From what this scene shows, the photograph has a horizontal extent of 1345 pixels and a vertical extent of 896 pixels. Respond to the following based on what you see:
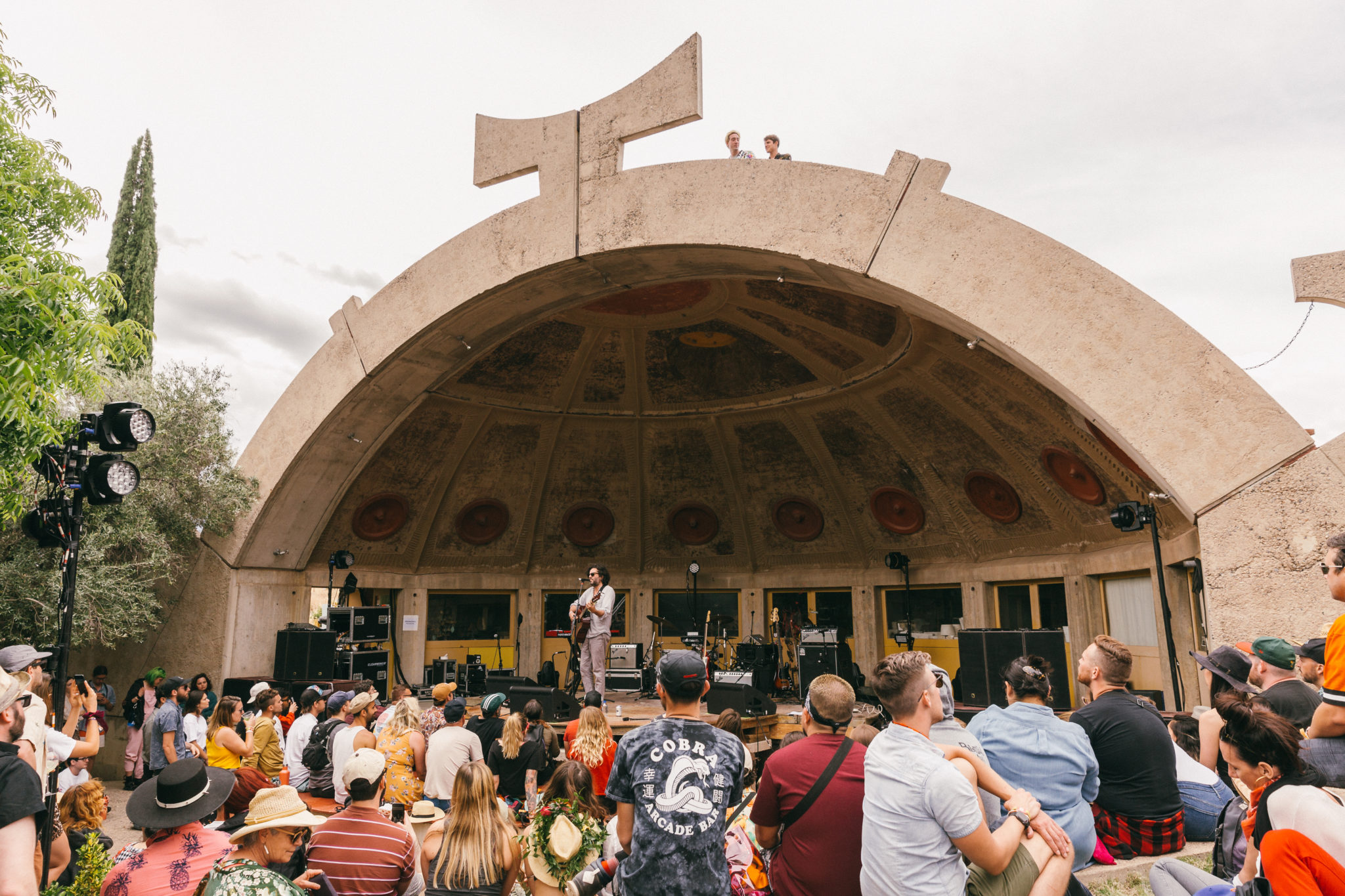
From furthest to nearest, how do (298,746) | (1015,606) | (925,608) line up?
(925,608)
(1015,606)
(298,746)

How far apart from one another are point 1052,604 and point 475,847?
14501mm

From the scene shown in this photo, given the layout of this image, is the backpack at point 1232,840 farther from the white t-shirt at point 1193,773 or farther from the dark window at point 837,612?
the dark window at point 837,612

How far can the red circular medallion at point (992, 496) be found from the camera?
618 inches

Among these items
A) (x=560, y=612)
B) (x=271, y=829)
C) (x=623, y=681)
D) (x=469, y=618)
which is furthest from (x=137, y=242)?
(x=271, y=829)

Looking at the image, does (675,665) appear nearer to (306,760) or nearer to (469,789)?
(469,789)

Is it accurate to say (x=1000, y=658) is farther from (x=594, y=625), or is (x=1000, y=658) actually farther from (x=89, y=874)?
(x=89, y=874)

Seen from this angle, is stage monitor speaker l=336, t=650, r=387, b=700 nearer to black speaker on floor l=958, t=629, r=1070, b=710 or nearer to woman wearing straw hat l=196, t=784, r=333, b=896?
black speaker on floor l=958, t=629, r=1070, b=710

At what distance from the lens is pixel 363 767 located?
3.97 meters

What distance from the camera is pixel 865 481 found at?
59.0 ft

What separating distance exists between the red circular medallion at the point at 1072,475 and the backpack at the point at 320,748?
12.1 metres

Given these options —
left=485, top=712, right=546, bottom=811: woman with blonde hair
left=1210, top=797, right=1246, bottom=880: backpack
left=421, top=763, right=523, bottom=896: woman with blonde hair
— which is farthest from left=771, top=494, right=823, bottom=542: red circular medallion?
left=421, top=763, right=523, bottom=896: woman with blonde hair

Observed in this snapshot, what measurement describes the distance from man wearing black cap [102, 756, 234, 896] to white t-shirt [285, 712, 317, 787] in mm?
3659

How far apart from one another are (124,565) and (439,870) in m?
11.0

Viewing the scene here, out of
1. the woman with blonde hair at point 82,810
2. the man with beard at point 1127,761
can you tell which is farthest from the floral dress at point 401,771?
the man with beard at point 1127,761
